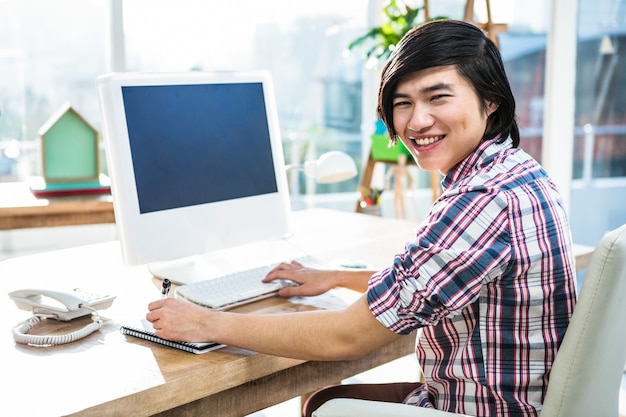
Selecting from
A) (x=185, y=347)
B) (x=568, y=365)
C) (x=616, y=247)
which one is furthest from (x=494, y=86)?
(x=185, y=347)

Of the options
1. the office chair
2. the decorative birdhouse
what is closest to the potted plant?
the decorative birdhouse

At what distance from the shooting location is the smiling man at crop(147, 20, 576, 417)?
1.14m

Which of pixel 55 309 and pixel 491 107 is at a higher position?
pixel 491 107

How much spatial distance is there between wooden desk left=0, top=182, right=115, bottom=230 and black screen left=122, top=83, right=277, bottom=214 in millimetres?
1085

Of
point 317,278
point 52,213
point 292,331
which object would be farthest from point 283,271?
point 52,213

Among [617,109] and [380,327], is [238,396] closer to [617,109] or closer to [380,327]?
[380,327]

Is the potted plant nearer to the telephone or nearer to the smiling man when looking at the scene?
the smiling man

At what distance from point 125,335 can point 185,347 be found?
0.15 metres

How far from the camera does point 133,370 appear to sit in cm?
117

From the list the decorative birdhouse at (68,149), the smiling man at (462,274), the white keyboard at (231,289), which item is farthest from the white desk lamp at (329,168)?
the decorative birdhouse at (68,149)

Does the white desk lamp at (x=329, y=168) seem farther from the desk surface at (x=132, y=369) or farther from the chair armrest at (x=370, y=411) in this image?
the chair armrest at (x=370, y=411)

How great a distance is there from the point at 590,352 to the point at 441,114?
47 cm

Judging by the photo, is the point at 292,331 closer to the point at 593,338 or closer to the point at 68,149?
the point at 593,338

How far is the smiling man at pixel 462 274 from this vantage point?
3.73 ft
